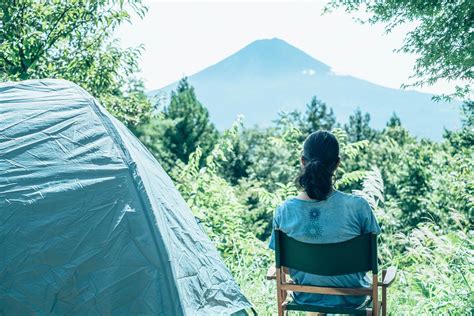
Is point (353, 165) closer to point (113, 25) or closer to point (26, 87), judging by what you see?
point (113, 25)

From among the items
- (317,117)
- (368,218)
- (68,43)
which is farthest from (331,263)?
(317,117)

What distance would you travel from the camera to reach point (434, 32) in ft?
18.8

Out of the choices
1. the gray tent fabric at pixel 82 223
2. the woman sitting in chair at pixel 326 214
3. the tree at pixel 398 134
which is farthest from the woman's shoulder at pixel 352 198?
the tree at pixel 398 134

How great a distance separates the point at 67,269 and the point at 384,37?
4174 mm

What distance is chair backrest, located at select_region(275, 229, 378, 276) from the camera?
2711mm

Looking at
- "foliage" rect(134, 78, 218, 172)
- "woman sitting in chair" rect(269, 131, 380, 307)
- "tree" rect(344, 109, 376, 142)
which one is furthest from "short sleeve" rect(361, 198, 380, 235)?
"tree" rect(344, 109, 376, 142)

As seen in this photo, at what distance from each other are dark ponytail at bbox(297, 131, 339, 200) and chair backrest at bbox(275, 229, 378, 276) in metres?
0.27

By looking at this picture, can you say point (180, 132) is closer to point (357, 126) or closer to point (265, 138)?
point (357, 126)

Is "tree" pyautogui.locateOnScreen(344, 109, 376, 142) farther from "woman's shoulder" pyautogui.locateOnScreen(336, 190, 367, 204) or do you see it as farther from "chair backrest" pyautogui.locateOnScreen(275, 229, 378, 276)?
"chair backrest" pyautogui.locateOnScreen(275, 229, 378, 276)

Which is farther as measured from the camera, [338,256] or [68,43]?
[68,43]

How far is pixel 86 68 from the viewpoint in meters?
6.99

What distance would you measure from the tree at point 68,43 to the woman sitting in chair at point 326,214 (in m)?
4.04

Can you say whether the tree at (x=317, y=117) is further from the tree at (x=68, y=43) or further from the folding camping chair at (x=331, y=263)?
the folding camping chair at (x=331, y=263)

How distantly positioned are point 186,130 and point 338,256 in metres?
30.5
